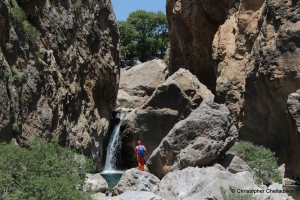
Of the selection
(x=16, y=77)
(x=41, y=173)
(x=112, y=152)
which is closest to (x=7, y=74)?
(x=16, y=77)

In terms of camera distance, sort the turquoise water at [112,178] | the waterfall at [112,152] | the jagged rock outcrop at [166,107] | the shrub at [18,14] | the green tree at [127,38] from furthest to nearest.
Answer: the green tree at [127,38], the waterfall at [112,152], the jagged rock outcrop at [166,107], the turquoise water at [112,178], the shrub at [18,14]

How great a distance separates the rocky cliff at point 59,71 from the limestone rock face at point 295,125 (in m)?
10.5

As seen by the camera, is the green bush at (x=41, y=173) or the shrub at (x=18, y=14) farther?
the shrub at (x=18, y=14)

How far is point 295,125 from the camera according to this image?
63.7ft

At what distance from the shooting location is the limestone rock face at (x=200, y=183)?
1083 cm

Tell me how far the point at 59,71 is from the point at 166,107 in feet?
23.5

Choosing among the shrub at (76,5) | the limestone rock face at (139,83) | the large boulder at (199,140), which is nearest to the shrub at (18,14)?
the shrub at (76,5)

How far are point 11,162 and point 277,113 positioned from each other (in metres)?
15.6

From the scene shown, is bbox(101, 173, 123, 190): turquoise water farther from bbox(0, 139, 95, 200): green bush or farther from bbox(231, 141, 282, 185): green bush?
bbox(0, 139, 95, 200): green bush

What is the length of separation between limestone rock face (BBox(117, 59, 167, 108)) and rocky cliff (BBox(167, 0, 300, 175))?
412 inches

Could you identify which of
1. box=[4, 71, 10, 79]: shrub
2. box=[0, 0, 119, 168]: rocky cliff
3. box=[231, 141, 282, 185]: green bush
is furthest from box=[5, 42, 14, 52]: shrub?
box=[231, 141, 282, 185]: green bush

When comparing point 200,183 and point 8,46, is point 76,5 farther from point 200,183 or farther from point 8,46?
point 200,183

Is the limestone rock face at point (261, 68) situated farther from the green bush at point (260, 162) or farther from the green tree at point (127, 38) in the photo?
the green tree at point (127, 38)

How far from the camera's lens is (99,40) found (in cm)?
2652
